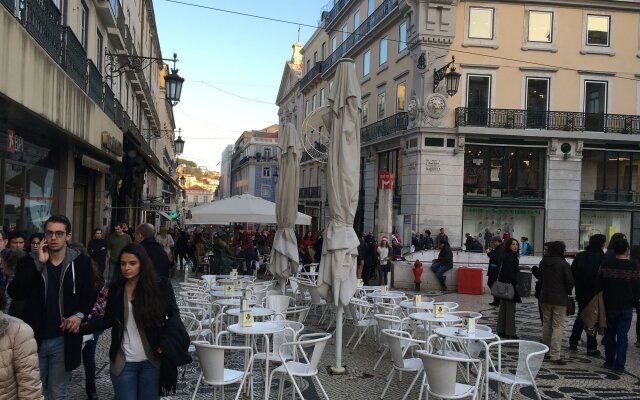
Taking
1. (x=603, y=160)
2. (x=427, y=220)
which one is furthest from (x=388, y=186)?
(x=603, y=160)

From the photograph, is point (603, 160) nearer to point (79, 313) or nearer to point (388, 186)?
point (388, 186)

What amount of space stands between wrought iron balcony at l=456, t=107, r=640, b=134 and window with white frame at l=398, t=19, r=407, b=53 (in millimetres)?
4411

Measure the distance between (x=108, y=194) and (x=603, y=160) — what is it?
21267 millimetres

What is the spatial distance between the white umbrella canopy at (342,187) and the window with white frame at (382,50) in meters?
22.3

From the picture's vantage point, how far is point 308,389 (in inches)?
257

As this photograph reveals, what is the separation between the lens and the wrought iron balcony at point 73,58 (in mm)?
9816

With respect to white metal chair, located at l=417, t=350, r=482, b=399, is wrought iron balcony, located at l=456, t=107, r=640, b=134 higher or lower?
higher

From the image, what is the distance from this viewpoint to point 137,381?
3824mm

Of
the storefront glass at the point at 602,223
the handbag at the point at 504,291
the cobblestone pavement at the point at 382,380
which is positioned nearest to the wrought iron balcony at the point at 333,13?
the storefront glass at the point at 602,223

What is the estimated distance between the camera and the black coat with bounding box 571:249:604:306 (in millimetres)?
8680

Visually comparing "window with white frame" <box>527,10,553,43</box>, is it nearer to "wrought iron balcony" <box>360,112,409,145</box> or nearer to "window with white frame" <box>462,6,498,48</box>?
"window with white frame" <box>462,6,498,48</box>

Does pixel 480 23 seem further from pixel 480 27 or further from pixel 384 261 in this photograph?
pixel 384 261

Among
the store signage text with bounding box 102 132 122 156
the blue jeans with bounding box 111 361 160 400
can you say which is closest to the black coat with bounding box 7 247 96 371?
the blue jeans with bounding box 111 361 160 400

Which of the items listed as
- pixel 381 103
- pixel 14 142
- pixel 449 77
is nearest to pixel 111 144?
pixel 14 142
